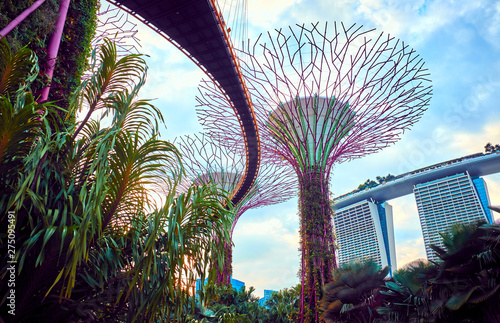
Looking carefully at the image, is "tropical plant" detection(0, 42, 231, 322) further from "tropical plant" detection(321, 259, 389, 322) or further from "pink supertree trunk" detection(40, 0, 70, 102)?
"tropical plant" detection(321, 259, 389, 322)

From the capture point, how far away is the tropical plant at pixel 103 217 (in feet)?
10.4

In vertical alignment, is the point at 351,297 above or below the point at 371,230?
below

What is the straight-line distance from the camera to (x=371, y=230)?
60844 mm

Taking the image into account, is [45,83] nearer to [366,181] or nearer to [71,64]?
[71,64]

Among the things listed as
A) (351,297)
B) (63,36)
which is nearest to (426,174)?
(351,297)

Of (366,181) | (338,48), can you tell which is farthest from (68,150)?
(366,181)

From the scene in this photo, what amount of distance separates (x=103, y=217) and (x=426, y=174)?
191ft

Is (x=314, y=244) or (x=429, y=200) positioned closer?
(x=314, y=244)

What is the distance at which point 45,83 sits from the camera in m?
4.68

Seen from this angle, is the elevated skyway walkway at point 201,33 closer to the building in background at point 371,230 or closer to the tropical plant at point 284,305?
the tropical plant at point 284,305

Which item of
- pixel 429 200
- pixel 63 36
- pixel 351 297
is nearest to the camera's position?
pixel 63 36

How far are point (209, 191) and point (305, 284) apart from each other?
7.22 metres

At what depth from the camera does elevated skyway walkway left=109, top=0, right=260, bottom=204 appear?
10.6 metres

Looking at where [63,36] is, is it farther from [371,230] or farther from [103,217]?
[371,230]
